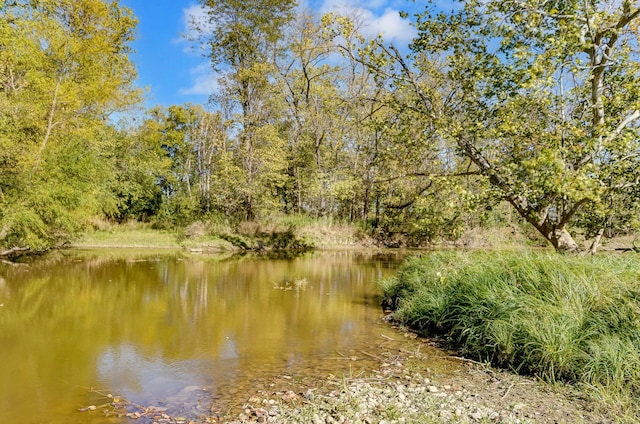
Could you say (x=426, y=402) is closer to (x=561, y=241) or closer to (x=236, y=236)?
(x=561, y=241)

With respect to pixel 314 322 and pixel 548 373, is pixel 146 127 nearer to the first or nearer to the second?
pixel 314 322

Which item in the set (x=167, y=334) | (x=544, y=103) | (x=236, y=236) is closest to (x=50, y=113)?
(x=236, y=236)

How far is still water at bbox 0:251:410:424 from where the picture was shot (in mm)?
5801

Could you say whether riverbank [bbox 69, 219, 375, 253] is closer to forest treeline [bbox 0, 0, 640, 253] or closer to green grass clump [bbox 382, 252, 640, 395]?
forest treeline [bbox 0, 0, 640, 253]

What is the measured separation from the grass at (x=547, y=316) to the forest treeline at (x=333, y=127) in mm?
1270

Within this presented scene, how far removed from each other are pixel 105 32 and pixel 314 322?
2064cm

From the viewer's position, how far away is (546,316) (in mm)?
6312

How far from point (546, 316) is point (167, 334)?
22.5 feet

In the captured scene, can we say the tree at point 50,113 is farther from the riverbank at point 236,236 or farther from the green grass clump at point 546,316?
the green grass clump at point 546,316

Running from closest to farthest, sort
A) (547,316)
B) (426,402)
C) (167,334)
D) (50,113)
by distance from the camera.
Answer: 1. (426,402)
2. (547,316)
3. (167,334)
4. (50,113)

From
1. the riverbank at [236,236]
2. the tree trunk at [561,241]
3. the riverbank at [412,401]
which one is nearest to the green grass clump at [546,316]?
the riverbank at [412,401]

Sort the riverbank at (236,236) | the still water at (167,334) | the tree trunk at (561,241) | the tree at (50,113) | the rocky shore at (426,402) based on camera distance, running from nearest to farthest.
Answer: the rocky shore at (426,402)
the still water at (167,334)
the tree trunk at (561,241)
the tree at (50,113)
the riverbank at (236,236)

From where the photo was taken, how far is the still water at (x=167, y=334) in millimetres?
5801

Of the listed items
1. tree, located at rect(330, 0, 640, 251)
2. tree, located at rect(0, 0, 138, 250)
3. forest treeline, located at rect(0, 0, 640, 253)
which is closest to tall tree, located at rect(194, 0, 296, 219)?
forest treeline, located at rect(0, 0, 640, 253)
